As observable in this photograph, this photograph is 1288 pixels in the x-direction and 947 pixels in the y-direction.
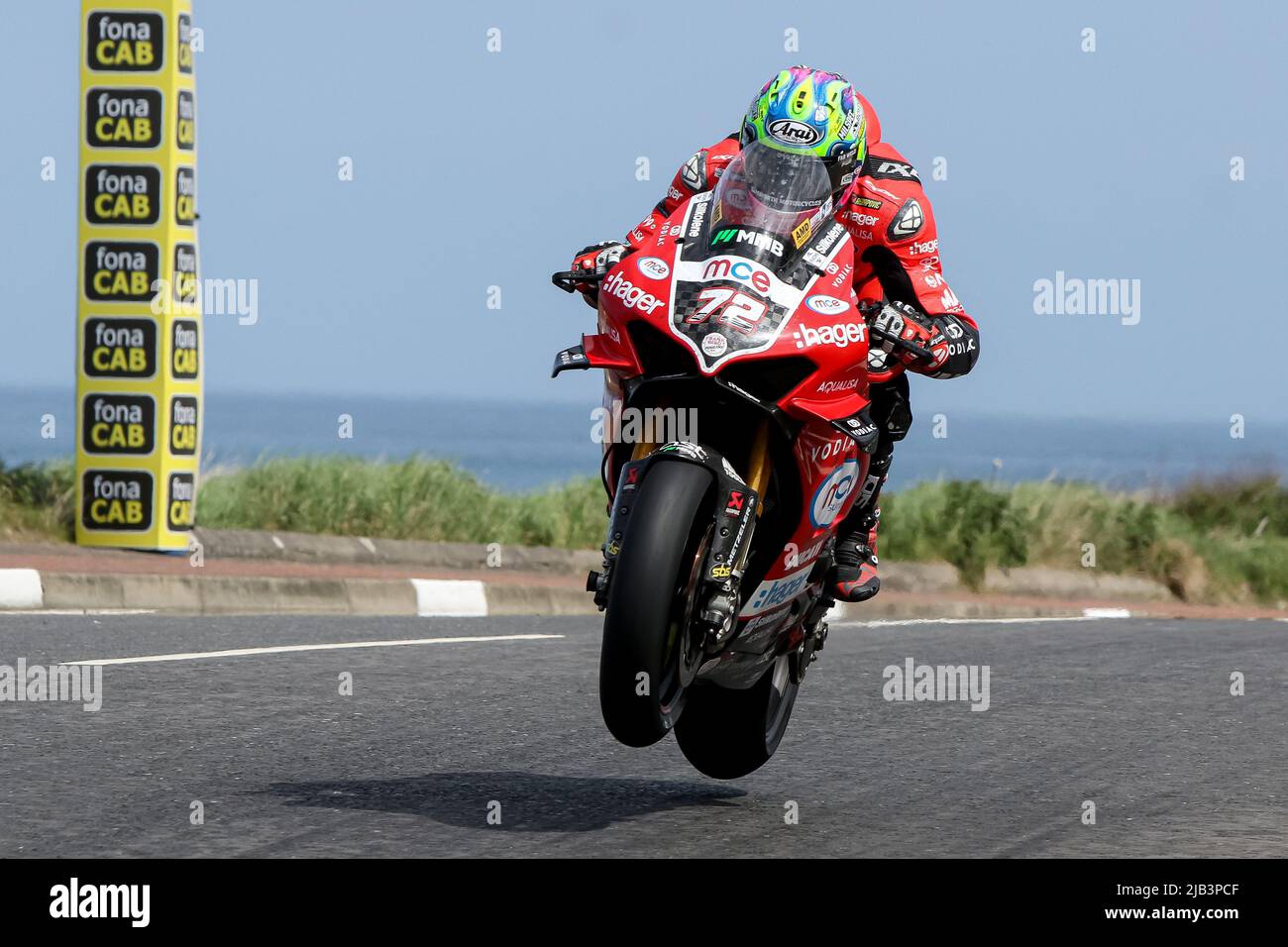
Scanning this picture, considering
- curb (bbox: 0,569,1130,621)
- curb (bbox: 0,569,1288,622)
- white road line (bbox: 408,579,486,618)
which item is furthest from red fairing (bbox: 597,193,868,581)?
white road line (bbox: 408,579,486,618)

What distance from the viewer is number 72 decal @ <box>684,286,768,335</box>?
18.8 feet

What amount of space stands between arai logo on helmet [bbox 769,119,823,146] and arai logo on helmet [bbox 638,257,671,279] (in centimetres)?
56

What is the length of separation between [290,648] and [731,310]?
5.58 meters

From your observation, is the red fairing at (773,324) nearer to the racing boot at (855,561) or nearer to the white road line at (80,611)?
the racing boot at (855,561)

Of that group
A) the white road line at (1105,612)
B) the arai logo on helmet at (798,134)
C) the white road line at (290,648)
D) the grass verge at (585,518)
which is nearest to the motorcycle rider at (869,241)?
the arai logo on helmet at (798,134)

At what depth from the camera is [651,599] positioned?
5430 mm

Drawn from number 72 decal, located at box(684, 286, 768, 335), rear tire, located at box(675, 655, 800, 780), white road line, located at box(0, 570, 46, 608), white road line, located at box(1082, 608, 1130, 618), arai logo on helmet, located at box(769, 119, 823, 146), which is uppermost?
arai logo on helmet, located at box(769, 119, 823, 146)

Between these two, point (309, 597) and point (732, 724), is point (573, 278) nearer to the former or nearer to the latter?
point (732, 724)

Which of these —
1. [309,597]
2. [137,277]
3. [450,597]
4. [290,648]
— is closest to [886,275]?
[290,648]

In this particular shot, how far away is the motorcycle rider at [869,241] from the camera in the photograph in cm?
620

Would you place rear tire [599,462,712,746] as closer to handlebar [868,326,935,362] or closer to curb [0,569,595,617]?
handlebar [868,326,935,362]

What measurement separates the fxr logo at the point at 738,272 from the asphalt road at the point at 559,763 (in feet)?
5.46

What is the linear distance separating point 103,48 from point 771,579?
10.8 metres

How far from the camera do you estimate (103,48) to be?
15312 millimetres
